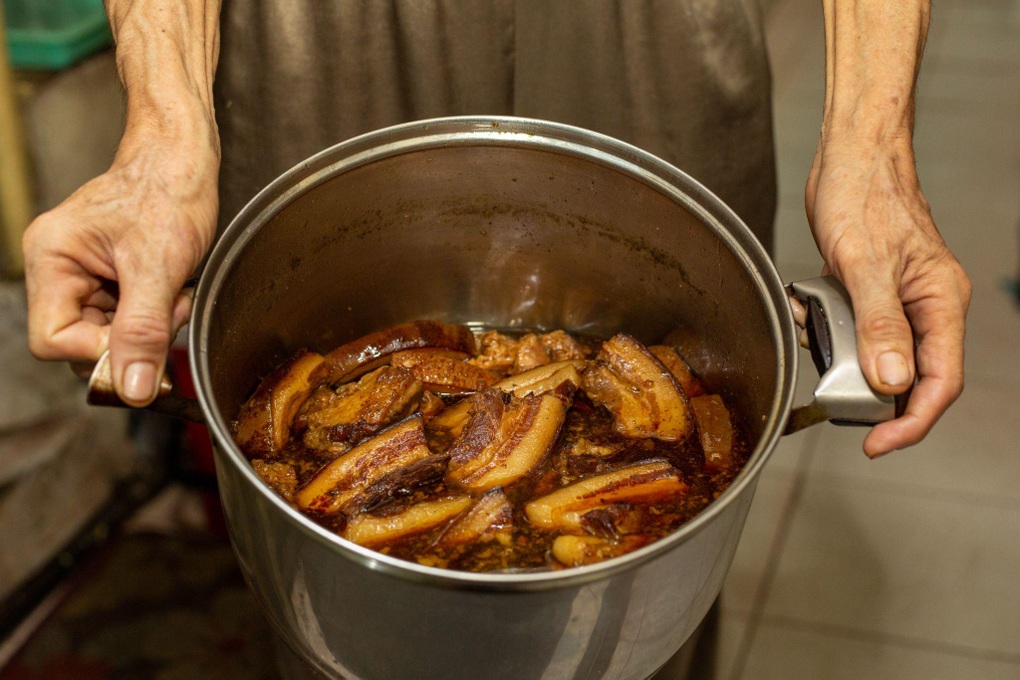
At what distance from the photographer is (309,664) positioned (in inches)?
28.7

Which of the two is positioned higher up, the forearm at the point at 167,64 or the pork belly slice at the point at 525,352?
the forearm at the point at 167,64

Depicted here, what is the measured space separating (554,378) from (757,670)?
1.10 metres

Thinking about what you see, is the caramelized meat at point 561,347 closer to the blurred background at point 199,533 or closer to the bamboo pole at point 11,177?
the blurred background at point 199,533

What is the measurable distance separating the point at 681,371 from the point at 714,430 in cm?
10

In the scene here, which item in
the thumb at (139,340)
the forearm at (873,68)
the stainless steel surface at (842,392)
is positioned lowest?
the stainless steel surface at (842,392)

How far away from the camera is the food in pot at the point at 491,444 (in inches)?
28.2

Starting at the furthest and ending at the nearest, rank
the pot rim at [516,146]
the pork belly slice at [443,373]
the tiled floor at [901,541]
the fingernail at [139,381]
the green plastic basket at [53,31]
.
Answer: the tiled floor at [901,541]
the green plastic basket at [53,31]
the pork belly slice at [443,373]
the fingernail at [139,381]
the pot rim at [516,146]

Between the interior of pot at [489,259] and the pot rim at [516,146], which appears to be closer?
the pot rim at [516,146]

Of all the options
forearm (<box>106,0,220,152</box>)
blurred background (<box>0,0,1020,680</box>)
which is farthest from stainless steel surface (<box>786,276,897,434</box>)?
blurred background (<box>0,0,1020,680</box>)

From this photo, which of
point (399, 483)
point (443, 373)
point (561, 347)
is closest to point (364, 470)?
point (399, 483)

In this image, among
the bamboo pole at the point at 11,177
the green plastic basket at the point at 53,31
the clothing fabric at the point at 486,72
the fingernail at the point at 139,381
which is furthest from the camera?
the green plastic basket at the point at 53,31

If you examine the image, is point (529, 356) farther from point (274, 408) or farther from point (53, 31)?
point (53, 31)

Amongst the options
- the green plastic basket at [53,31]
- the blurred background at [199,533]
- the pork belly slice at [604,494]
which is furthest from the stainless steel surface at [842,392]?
the green plastic basket at [53,31]

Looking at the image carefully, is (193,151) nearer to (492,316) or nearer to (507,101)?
(492,316)
